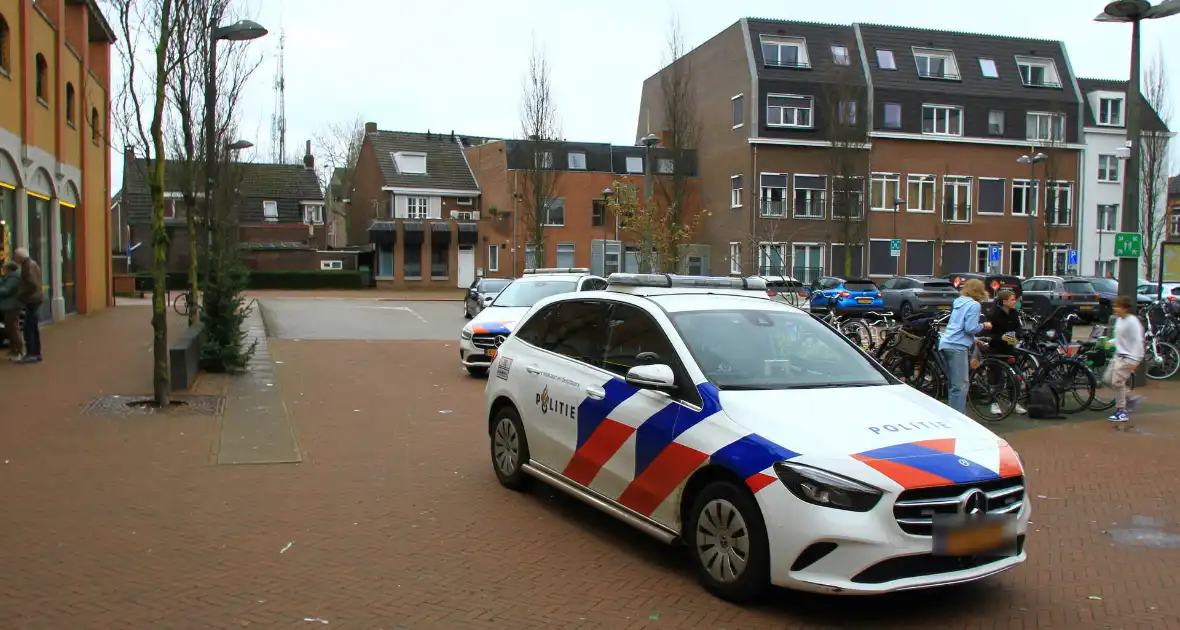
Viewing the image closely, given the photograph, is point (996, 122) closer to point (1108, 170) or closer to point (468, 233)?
point (1108, 170)

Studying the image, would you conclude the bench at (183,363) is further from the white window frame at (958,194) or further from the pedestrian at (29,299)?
the white window frame at (958,194)

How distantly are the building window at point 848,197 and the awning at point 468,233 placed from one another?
1944 centimetres

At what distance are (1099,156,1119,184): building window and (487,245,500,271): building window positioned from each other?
106 ft

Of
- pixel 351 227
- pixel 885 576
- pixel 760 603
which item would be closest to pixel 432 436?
pixel 760 603

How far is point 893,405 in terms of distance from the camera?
5332mm

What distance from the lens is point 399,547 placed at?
587 cm

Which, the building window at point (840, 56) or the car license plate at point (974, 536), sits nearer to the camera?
the car license plate at point (974, 536)

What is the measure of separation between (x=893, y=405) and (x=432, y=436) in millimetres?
5514

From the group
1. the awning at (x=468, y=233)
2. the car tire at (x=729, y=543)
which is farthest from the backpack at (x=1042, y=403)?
the awning at (x=468, y=233)

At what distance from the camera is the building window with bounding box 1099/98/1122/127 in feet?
163

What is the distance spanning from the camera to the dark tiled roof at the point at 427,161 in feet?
176

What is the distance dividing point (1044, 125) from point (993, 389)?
43053mm

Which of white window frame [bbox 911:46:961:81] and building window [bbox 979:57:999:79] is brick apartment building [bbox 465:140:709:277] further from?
building window [bbox 979:57:999:79]

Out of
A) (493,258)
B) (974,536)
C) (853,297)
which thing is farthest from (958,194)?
(974,536)
